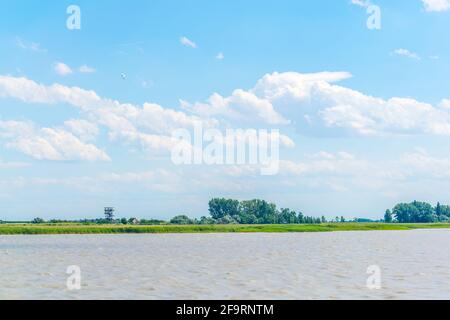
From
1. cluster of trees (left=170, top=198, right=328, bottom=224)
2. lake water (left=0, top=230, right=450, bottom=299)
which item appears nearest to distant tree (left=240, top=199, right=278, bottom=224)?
cluster of trees (left=170, top=198, right=328, bottom=224)

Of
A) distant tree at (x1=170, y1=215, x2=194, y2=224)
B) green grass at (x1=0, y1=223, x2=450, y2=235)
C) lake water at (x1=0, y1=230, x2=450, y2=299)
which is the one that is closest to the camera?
lake water at (x1=0, y1=230, x2=450, y2=299)

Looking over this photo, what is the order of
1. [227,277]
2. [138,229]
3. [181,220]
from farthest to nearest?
[181,220], [138,229], [227,277]

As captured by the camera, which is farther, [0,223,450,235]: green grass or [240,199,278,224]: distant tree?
[240,199,278,224]: distant tree

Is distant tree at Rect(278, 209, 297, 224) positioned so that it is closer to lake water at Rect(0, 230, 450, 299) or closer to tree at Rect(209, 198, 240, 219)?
tree at Rect(209, 198, 240, 219)

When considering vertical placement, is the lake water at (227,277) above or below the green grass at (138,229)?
below

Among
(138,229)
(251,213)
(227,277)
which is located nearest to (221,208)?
(251,213)

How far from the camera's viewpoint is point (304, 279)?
37.2 m

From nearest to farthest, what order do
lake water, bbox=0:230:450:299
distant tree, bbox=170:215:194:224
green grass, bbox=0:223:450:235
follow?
lake water, bbox=0:230:450:299 < green grass, bbox=0:223:450:235 < distant tree, bbox=170:215:194:224

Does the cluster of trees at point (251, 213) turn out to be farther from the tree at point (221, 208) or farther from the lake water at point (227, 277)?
the lake water at point (227, 277)

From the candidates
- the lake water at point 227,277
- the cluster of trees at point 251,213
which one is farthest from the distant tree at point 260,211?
the lake water at point 227,277

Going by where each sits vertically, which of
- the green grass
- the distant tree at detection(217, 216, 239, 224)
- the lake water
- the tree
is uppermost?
the tree

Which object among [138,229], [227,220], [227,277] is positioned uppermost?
[227,220]

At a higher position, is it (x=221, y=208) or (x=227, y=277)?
(x=221, y=208)

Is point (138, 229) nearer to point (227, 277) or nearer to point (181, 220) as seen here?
point (181, 220)
